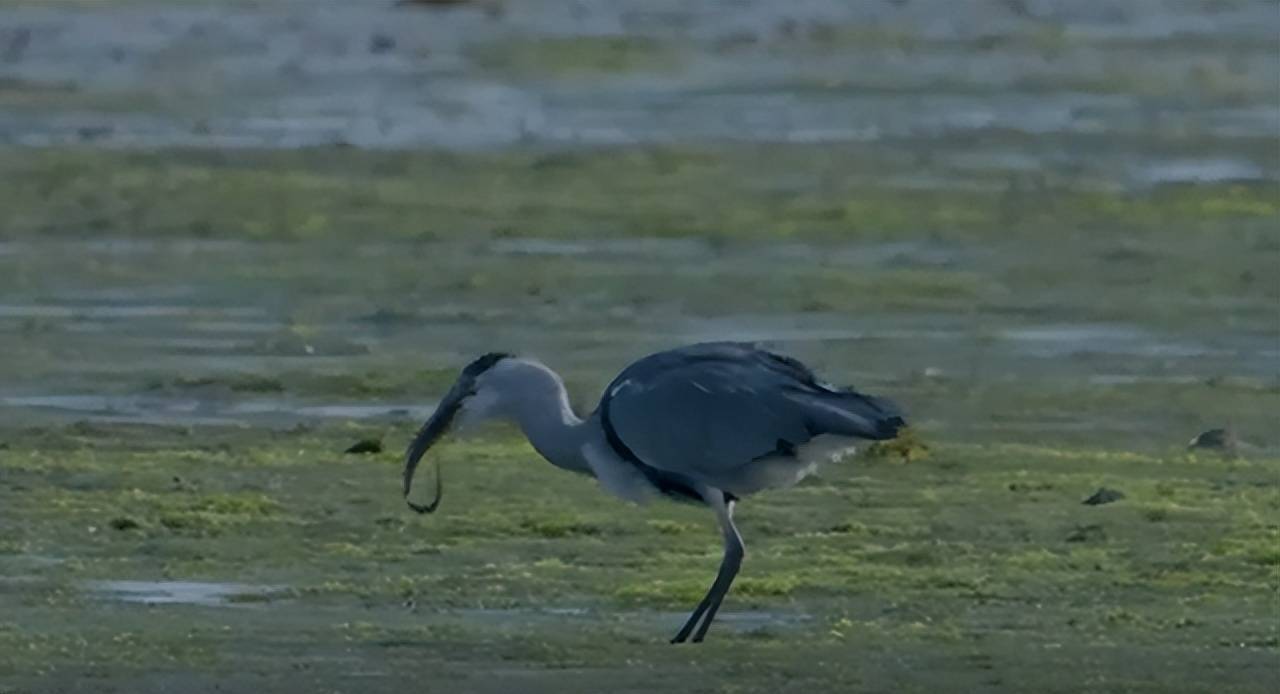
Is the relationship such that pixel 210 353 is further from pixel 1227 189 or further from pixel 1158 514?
pixel 1227 189

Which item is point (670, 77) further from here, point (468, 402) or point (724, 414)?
point (724, 414)

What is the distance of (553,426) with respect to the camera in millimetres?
9148

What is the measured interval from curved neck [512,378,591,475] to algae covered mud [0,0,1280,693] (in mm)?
382

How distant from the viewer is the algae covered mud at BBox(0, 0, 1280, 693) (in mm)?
8797

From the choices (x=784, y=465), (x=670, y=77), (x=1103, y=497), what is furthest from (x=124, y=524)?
(x=670, y=77)

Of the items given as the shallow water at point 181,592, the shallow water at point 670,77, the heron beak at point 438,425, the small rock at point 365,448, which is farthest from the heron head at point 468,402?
the shallow water at point 670,77

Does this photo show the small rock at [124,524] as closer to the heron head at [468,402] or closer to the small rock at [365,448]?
the heron head at [468,402]

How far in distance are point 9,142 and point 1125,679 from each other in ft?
51.2

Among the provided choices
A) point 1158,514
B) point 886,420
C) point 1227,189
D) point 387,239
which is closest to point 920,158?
point 1227,189

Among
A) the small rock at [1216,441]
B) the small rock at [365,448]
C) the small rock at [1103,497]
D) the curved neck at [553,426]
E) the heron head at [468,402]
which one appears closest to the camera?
the curved neck at [553,426]

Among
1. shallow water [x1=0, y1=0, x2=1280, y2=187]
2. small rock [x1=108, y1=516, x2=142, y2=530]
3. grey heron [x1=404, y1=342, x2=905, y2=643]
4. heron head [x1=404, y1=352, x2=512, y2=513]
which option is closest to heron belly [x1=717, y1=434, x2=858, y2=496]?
grey heron [x1=404, y1=342, x2=905, y2=643]

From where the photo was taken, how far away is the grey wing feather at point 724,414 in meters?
8.75

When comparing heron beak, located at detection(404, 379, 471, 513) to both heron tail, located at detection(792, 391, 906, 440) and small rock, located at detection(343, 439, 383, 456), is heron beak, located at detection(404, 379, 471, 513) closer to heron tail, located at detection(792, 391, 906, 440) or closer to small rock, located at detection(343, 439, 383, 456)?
heron tail, located at detection(792, 391, 906, 440)

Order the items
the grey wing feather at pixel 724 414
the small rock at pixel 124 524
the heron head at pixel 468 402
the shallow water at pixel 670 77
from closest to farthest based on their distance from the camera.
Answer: the grey wing feather at pixel 724 414, the heron head at pixel 468 402, the small rock at pixel 124 524, the shallow water at pixel 670 77
